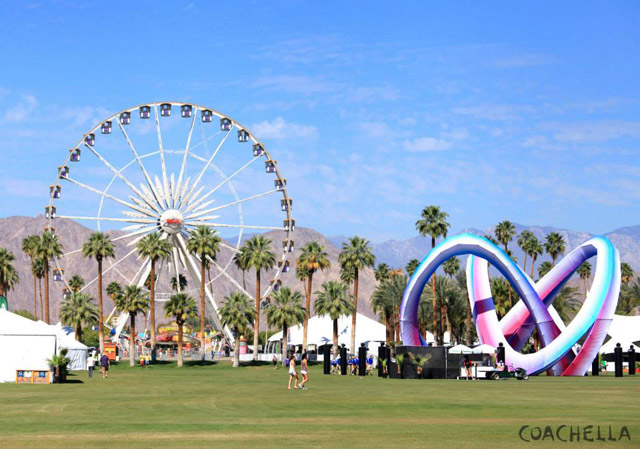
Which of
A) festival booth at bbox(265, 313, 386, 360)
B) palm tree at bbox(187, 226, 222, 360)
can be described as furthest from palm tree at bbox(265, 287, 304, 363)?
festival booth at bbox(265, 313, 386, 360)

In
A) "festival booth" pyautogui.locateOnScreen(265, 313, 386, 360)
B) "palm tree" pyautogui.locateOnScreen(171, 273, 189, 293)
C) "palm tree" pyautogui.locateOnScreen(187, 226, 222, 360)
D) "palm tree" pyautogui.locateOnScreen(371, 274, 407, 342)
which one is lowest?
"festival booth" pyautogui.locateOnScreen(265, 313, 386, 360)

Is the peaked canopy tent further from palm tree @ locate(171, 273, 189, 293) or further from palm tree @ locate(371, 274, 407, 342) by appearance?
palm tree @ locate(171, 273, 189, 293)

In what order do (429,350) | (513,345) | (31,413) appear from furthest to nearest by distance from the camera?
(513,345)
(429,350)
(31,413)

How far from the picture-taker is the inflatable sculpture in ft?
196

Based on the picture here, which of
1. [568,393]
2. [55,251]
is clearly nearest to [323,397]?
[568,393]

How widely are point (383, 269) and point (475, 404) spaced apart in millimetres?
115546

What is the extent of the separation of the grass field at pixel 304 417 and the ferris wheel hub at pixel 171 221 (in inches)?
2224

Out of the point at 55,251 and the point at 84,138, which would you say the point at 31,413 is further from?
the point at 55,251

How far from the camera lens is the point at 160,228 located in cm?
9588

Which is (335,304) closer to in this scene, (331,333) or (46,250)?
(331,333)

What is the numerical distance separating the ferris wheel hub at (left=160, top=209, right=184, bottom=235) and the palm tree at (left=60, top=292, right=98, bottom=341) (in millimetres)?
13284

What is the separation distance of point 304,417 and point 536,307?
38303mm

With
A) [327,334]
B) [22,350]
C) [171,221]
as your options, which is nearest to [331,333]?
[327,334]

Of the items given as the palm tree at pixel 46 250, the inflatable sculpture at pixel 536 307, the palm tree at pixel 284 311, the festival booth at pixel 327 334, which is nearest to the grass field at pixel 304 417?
the inflatable sculpture at pixel 536 307
